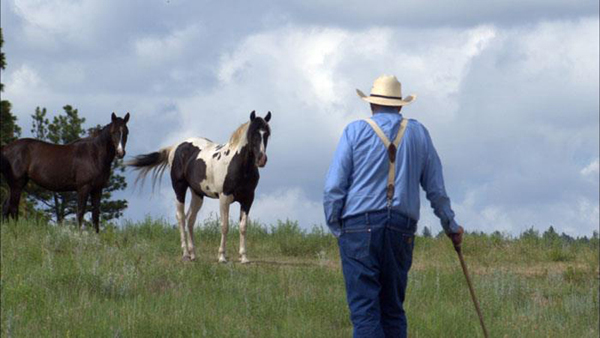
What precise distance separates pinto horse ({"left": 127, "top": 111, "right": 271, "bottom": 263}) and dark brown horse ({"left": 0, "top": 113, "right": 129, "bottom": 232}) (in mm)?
2137

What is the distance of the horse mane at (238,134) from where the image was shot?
16.4 m

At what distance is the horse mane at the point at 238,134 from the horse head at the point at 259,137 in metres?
0.46

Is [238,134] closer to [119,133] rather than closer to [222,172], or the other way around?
[222,172]

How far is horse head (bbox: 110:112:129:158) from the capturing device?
19.2 m

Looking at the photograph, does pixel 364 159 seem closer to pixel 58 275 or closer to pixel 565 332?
pixel 565 332

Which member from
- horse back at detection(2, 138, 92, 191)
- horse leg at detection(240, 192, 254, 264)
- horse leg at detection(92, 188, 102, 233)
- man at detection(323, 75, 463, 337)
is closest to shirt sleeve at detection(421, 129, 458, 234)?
man at detection(323, 75, 463, 337)

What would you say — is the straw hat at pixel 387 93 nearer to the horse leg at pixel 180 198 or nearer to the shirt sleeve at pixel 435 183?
the shirt sleeve at pixel 435 183

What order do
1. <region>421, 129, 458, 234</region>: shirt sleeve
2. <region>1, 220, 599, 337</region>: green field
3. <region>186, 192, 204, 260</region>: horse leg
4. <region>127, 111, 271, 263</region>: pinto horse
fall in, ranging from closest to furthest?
<region>421, 129, 458, 234</region>: shirt sleeve < <region>1, 220, 599, 337</region>: green field < <region>127, 111, 271, 263</region>: pinto horse < <region>186, 192, 204, 260</region>: horse leg

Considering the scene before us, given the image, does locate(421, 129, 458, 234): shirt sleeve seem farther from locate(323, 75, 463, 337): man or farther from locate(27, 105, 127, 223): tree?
locate(27, 105, 127, 223): tree

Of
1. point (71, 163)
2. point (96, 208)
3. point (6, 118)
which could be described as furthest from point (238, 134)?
point (6, 118)

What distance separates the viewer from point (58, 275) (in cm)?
1291

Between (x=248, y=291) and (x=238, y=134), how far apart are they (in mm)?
4686

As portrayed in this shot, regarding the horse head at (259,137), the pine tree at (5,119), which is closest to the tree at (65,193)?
the pine tree at (5,119)

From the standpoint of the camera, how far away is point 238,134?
16.6 m
